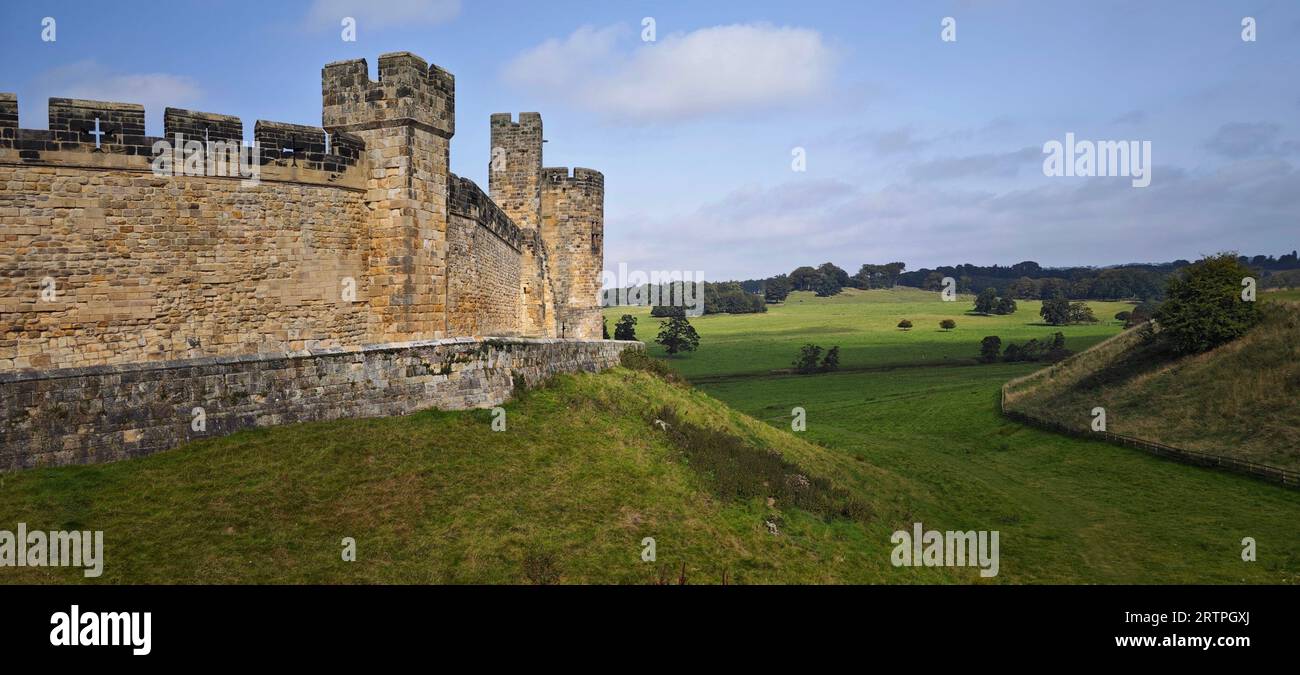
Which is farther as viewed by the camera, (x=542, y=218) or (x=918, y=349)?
(x=918, y=349)

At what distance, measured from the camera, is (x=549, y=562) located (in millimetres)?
12461

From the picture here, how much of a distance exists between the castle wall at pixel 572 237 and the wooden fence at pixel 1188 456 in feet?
91.2

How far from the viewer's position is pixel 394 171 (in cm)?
1827

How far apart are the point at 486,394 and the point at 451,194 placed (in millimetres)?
7722

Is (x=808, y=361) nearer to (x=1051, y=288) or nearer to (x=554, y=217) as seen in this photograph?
(x=554, y=217)

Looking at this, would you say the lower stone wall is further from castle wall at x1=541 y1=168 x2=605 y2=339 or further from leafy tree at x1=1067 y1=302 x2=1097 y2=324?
leafy tree at x1=1067 y1=302 x2=1097 y2=324

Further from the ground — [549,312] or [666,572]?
[549,312]

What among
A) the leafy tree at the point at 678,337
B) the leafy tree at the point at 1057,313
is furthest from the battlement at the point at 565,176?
the leafy tree at the point at 1057,313

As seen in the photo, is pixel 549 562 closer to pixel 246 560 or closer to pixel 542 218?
pixel 246 560

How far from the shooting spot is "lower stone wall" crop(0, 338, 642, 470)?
11609 millimetres

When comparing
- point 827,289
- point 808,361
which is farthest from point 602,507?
point 827,289

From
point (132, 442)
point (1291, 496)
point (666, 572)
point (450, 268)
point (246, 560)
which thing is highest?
point (450, 268)

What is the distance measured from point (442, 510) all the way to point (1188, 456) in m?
36.3
